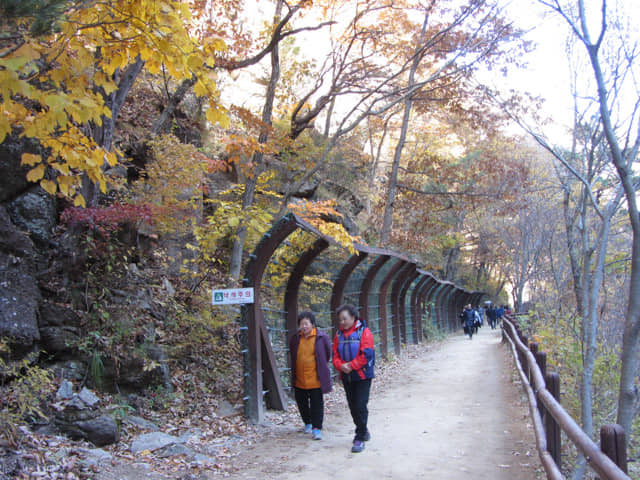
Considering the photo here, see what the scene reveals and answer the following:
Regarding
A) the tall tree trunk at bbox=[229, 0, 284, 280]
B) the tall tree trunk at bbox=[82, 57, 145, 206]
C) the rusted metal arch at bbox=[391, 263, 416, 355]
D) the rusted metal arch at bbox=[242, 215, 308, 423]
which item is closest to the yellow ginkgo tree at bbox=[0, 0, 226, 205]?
the tall tree trunk at bbox=[82, 57, 145, 206]

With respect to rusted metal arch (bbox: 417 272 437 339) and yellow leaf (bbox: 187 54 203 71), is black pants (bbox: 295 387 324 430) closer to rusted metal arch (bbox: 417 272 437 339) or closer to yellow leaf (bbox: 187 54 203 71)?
yellow leaf (bbox: 187 54 203 71)

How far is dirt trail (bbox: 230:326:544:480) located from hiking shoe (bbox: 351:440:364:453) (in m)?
0.05

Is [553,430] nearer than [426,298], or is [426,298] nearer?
[553,430]

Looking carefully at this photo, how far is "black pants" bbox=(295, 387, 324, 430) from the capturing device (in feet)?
20.1

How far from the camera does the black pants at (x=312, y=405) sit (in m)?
6.12

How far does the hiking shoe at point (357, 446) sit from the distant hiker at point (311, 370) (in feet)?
1.97

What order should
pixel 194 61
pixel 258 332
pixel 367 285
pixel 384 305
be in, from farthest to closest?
pixel 384 305
pixel 367 285
pixel 258 332
pixel 194 61

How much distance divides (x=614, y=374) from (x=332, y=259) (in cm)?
498

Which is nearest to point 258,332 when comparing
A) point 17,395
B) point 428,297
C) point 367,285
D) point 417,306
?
point 17,395

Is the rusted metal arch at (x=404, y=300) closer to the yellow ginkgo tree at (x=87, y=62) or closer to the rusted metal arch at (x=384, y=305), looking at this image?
the rusted metal arch at (x=384, y=305)

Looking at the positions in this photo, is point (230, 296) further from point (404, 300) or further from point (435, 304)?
point (435, 304)

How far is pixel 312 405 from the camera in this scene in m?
6.16

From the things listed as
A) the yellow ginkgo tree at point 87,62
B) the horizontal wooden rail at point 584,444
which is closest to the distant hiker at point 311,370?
the horizontal wooden rail at point 584,444

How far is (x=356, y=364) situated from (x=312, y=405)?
3.13 ft
